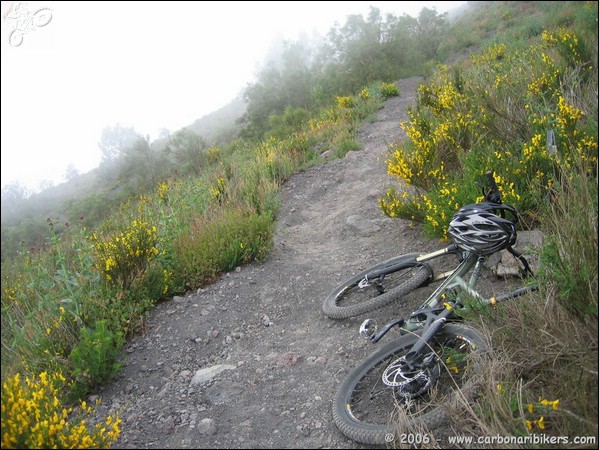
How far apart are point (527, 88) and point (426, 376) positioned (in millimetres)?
3188

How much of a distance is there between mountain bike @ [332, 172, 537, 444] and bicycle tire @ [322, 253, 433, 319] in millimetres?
457

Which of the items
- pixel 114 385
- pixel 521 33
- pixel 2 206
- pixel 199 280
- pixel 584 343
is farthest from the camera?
pixel 2 206

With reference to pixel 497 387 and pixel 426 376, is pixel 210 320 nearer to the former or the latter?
pixel 426 376

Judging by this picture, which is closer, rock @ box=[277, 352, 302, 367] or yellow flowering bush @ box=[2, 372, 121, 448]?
yellow flowering bush @ box=[2, 372, 121, 448]

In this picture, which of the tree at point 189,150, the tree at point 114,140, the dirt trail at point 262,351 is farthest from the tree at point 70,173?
the dirt trail at point 262,351

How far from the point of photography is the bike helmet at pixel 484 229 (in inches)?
118

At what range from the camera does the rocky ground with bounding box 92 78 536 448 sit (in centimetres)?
293

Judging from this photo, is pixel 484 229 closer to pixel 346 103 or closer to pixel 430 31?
pixel 346 103

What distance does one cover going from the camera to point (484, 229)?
3055 millimetres

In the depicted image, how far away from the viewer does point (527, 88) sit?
4.39m

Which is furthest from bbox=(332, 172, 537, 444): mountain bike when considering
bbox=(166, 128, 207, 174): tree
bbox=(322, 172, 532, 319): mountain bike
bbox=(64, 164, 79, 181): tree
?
bbox=(64, 164, 79, 181): tree

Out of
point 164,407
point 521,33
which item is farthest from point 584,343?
point 521,33

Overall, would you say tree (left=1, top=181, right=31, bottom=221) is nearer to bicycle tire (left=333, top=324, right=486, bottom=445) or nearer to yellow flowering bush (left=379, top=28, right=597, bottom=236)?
yellow flowering bush (left=379, top=28, right=597, bottom=236)

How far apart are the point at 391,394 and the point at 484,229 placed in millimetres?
1273
